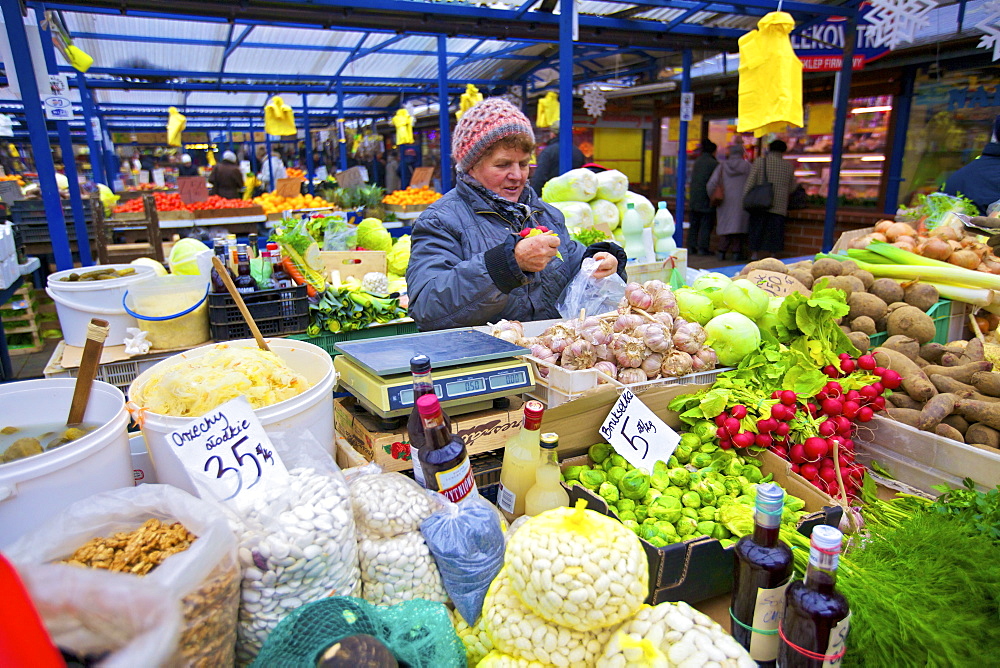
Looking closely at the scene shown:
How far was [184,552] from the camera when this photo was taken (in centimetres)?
88

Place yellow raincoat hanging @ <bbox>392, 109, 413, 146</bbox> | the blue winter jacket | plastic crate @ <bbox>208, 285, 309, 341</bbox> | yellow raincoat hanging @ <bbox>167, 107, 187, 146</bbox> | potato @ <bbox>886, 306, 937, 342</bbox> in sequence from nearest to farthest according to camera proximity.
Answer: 1. the blue winter jacket
2. potato @ <bbox>886, 306, 937, 342</bbox>
3. plastic crate @ <bbox>208, 285, 309, 341</bbox>
4. yellow raincoat hanging @ <bbox>167, 107, 187, 146</bbox>
5. yellow raincoat hanging @ <bbox>392, 109, 413, 146</bbox>

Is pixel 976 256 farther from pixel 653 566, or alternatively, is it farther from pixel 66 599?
pixel 66 599

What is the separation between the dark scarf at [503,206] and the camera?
2773 millimetres

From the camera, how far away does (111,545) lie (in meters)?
0.97

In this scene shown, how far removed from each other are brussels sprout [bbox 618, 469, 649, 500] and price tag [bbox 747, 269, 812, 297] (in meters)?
1.90

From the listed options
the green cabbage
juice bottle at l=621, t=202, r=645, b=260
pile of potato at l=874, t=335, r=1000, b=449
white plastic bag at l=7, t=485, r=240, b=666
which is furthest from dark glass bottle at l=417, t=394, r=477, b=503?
the green cabbage

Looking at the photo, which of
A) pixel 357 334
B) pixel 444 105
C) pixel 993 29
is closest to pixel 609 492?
pixel 357 334

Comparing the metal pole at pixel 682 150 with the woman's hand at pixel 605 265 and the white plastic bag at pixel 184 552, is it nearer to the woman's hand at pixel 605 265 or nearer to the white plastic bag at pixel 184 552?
the woman's hand at pixel 605 265

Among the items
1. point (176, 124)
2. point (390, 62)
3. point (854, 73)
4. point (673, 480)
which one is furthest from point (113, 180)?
point (673, 480)

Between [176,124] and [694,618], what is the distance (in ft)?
41.7

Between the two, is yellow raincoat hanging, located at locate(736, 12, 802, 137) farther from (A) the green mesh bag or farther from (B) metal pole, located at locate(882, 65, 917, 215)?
(A) the green mesh bag

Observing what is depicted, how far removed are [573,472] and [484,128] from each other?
168 cm

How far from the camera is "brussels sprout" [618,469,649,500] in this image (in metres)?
1.64

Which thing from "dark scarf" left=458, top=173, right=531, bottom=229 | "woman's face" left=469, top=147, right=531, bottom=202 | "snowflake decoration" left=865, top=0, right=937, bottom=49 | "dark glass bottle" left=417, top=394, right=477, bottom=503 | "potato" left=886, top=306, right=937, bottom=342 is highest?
"snowflake decoration" left=865, top=0, right=937, bottom=49
